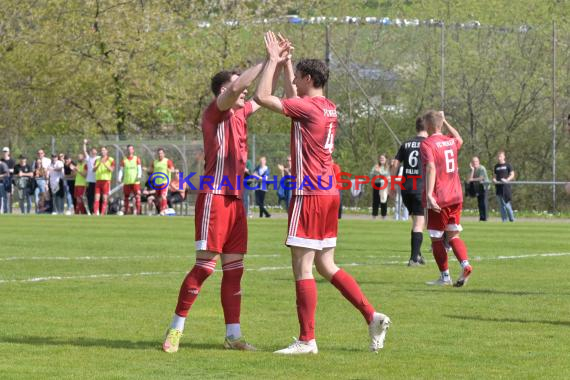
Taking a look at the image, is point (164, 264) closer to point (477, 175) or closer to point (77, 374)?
point (77, 374)

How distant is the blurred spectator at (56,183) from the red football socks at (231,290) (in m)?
30.8

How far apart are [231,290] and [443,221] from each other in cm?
561

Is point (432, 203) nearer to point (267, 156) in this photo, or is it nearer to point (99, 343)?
point (99, 343)

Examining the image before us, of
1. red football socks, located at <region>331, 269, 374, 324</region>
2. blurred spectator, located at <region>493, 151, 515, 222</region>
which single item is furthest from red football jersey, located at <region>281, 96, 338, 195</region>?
blurred spectator, located at <region>493, 151, 515, 222</region>

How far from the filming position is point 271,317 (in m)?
11.3

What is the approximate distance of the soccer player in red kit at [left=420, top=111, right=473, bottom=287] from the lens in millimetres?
14484

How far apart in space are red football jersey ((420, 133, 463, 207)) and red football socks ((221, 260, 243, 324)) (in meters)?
5.48

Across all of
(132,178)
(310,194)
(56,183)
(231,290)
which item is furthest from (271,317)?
(56,183)

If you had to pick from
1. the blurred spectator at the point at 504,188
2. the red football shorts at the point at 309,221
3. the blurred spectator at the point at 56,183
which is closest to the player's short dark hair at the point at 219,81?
the red football shorts at the point at 309,221

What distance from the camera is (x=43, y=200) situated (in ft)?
132

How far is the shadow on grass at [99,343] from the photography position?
9312mm

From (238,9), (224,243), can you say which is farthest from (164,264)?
(238,9)

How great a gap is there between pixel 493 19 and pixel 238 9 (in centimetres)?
1227

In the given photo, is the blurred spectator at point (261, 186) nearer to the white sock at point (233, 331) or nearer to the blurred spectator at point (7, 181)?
the blurred spectator at point (7, 181)
